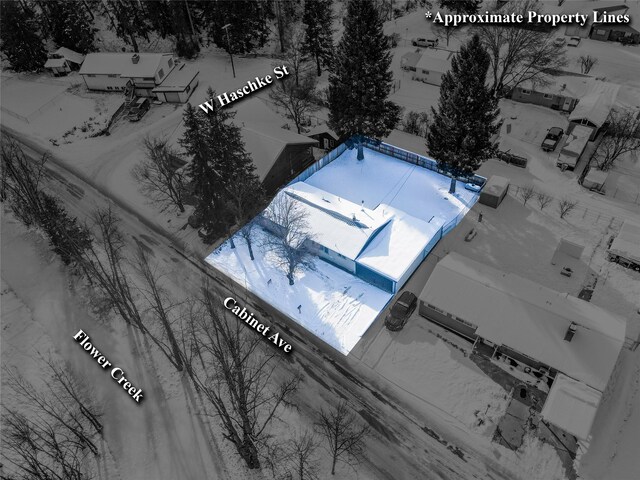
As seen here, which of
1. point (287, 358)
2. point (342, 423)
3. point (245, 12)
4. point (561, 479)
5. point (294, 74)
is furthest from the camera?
A: point (245, 12)

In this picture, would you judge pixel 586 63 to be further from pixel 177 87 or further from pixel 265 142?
pixel 177 87

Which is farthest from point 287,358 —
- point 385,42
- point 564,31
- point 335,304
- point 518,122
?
point 564,31

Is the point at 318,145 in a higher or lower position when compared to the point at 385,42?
lower

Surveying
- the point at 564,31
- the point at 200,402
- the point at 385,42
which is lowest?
the point at 200,402

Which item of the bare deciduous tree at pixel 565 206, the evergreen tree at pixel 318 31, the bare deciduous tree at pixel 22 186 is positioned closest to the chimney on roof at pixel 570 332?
the bare deciduous tree at pixel 565 206

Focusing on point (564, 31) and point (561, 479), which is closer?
point (561, 479)

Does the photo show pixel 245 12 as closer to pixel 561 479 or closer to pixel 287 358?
pixel 287 358

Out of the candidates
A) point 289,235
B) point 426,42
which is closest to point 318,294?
Result: point 289,235
